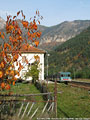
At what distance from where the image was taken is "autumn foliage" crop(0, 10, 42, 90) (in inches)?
228

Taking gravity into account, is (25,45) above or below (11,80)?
above

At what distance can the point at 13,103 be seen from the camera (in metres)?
9.65

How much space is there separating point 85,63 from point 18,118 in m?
106

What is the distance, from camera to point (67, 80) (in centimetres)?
4822

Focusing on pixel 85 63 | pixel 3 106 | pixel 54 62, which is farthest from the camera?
pixel 54 62

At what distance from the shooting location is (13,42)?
235 inches

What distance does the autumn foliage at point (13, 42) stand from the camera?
19.0 ft

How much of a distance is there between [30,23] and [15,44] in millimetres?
772

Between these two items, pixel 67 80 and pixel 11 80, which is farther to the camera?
pixel 67 80

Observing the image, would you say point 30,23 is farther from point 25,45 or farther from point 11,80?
point 11,80

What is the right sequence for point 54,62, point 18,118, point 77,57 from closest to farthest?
point 18,118, point 77,57, point 54,62

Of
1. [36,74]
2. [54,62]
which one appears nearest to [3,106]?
[36,74]

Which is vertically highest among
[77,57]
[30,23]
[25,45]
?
[77,57]

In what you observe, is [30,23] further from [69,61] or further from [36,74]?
[69,61]
